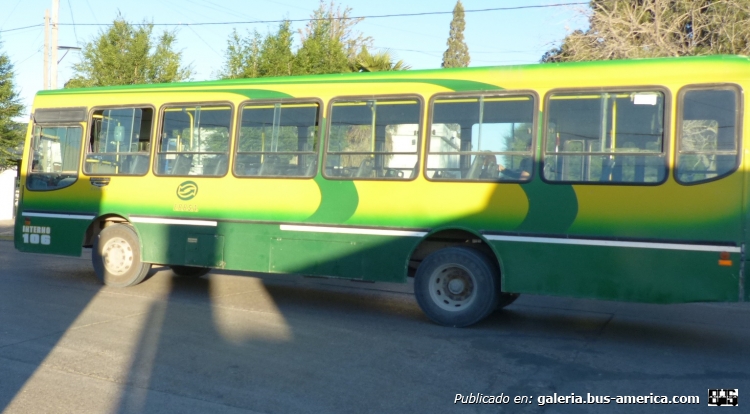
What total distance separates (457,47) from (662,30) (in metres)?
38.3

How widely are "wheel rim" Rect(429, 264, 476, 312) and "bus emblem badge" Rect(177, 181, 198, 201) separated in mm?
3809

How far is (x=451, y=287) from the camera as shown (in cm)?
901

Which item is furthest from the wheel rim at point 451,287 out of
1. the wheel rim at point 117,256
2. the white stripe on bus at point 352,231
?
the wheel rim at point 117,256

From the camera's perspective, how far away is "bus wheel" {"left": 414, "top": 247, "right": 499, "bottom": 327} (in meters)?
8.74

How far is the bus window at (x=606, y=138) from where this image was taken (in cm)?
803

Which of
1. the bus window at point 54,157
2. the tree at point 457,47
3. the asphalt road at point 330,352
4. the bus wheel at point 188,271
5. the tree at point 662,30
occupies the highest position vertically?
the tree at point 457,47

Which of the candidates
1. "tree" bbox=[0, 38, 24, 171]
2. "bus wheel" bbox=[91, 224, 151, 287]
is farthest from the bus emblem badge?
"tree" bbox=[0, 38, 24, 171]

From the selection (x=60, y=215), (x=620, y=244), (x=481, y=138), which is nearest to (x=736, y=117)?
(x=620, y=244)

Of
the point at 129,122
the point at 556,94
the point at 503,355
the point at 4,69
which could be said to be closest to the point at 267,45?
the point at 129,122

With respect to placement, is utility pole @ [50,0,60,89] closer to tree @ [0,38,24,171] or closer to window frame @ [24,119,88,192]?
tree @ [0,38,24,171]

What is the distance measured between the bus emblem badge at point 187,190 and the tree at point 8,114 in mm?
18546

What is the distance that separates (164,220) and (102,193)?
1.29 meters

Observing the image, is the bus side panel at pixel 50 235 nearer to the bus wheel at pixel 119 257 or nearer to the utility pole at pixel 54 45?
the bus wheel at pixel 119 257

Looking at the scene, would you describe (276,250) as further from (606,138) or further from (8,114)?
(8,114)
